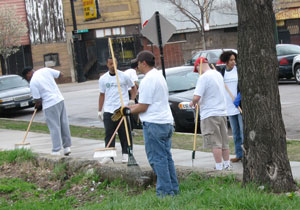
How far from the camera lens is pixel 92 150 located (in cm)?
1139

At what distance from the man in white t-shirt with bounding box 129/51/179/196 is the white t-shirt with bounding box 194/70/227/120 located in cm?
160

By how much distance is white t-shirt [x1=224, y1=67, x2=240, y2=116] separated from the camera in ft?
29.6

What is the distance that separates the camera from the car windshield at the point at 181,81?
46.3 ft

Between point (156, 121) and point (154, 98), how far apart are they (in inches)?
9.8

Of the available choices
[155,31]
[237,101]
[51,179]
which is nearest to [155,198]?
[51,179]

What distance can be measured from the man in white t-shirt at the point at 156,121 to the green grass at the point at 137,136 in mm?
3116

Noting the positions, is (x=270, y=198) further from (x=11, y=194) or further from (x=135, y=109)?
(x=11, y=194)

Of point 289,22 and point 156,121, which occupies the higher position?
point 289,22

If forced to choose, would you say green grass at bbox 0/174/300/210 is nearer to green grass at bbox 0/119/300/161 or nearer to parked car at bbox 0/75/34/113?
green grass at bbox 0/119/300/161

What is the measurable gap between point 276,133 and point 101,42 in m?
38.0

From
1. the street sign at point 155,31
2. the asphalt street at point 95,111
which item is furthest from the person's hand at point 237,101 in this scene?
the street sign at point 155,31

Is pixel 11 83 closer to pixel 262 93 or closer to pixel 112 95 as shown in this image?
pixel 112 95

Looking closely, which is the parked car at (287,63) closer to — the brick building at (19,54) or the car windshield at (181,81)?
the car windshield at (181,81)

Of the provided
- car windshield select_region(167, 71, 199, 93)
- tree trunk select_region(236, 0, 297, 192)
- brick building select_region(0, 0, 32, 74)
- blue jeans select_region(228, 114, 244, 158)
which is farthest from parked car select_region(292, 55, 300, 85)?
brick building select_region(0, 0, 32, 74)
